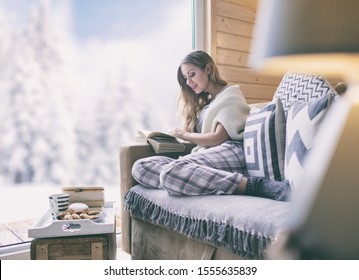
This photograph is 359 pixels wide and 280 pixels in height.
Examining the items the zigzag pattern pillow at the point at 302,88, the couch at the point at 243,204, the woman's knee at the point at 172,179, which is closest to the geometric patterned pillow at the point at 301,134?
the couch at the point at 243,204

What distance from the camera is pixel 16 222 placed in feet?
6.43

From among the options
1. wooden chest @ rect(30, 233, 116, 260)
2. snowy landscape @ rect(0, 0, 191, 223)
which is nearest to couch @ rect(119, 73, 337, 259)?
wooden chest @ rect(30, 233, 116, 260)

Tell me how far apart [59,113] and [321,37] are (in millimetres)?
1712

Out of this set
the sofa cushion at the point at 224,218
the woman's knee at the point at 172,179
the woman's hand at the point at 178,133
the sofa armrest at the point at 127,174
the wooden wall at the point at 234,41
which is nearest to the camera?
the sofa cushion at the point at 224,218

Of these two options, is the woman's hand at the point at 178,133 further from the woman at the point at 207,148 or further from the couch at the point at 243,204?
the couch at the point at 243,204

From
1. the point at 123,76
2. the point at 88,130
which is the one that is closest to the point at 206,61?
the point at 123,76

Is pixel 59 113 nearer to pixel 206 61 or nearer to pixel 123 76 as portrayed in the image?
pixel 123 76

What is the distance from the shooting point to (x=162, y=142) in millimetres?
1609

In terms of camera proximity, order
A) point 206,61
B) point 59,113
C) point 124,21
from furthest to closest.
→ point 124,21, point 59,113, point 206,61

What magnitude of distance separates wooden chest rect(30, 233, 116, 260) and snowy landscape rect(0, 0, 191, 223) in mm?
830

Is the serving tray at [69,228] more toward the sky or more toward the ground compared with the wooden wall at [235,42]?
more toward the ground

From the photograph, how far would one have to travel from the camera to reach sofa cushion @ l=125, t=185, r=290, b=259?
35.4 inches

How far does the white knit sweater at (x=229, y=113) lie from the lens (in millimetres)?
1536

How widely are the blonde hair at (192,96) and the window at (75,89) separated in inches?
13.8
